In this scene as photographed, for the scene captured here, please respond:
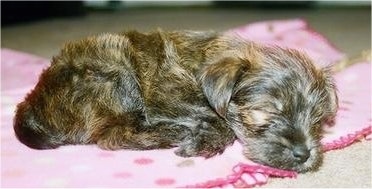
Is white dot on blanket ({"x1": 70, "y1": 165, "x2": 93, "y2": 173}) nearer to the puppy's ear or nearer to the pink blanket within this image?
the pink blanket

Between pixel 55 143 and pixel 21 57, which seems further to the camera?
pixel 21 57

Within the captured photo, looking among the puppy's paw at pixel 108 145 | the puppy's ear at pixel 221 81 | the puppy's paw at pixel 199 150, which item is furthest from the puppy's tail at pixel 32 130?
the puppy's ear at pixel 221 81

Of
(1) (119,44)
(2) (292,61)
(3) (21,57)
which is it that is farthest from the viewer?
(3) (21,57)

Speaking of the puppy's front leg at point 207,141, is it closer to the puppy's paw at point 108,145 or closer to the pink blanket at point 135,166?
the pink blanket at point 135,166

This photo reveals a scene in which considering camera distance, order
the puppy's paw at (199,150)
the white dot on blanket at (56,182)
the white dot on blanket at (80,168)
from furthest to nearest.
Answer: the puppy's paw at (199,150) < the white dot on blanket at (80,168) < the white dot on blanket at (56,182)

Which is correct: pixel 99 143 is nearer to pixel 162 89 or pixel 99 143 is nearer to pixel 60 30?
pixel 162 89

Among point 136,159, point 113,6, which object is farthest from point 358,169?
point 113,6

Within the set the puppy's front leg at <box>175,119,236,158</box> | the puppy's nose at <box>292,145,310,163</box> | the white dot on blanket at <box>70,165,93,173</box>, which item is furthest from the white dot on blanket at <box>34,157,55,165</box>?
Answer: the puppy's nose at <box>292,145,310,163</box>

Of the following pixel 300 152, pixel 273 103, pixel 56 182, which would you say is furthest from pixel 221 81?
pixel 56 182
